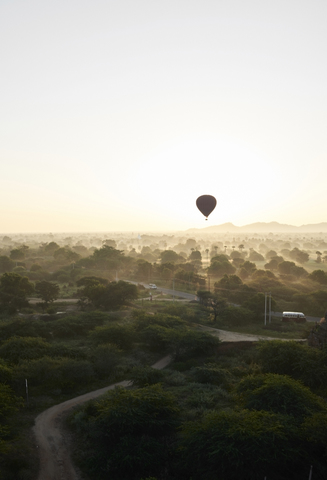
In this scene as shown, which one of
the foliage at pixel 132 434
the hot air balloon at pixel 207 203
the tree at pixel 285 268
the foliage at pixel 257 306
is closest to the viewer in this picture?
the foliage at pixel 132 434

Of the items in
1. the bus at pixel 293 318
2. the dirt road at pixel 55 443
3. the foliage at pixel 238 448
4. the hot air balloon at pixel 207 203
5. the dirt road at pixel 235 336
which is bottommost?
the dirt road at pixel 235 336

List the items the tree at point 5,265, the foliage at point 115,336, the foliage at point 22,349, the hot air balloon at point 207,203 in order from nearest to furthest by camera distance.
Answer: the foliage at point 22,349
the foliage at point 115,336
the hot air balloon at point 207,203
the tree at point 5,265

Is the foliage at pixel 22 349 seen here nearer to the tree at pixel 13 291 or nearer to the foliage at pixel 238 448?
the foliage at pixel 238 448

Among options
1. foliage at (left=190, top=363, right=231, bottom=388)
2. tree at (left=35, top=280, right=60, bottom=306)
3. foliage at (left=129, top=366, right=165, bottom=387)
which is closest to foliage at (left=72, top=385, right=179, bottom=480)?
foliage at (left=129, top=366, right=165, bottom=387)

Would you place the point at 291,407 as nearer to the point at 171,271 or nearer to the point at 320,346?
the point at 320,346

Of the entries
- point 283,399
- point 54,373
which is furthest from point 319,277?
point 54,373

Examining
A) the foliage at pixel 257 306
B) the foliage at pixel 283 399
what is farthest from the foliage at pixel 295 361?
the foliage at pixel 257 306

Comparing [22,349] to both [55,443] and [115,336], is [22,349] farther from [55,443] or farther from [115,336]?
[55,443]
